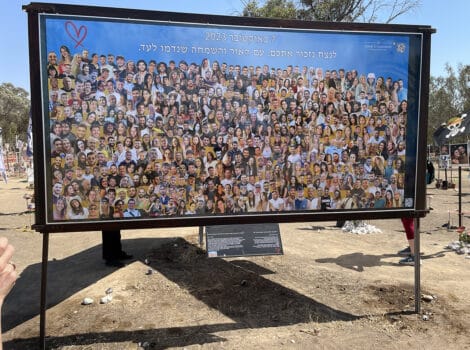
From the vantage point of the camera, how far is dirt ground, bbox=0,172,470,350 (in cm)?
416

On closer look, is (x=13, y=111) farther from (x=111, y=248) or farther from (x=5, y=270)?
(x=5, y=270)

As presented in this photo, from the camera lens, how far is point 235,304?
4957 mm

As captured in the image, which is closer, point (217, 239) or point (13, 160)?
point (217, 239)

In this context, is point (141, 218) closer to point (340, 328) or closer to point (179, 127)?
point (179, 127)

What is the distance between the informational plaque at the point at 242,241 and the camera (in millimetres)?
4926

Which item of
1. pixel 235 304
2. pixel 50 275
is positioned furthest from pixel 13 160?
pixel 235 304

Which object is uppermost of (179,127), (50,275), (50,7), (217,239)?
(50,7)

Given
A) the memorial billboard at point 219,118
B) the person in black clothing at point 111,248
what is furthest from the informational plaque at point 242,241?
the person in black clothing at point 111,248

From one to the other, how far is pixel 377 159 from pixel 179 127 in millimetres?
2266

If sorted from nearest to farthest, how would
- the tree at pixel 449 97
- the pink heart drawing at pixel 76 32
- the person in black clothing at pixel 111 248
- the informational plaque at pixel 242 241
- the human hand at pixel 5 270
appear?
the human hand at pixel 5 270 → the pink heart drawing at pixel 76 32 → the informational plaque at pixel 242 241 → the person in black clothing at pixel 111 248 → the tree at pixel 449 97

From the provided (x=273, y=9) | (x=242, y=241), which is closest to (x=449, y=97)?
(x=273, y=9)

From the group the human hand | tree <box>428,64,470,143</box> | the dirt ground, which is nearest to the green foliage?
the dirt ground

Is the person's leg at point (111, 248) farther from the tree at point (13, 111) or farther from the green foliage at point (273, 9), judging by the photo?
the tree at point (13, 111)

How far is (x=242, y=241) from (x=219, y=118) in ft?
5.68
